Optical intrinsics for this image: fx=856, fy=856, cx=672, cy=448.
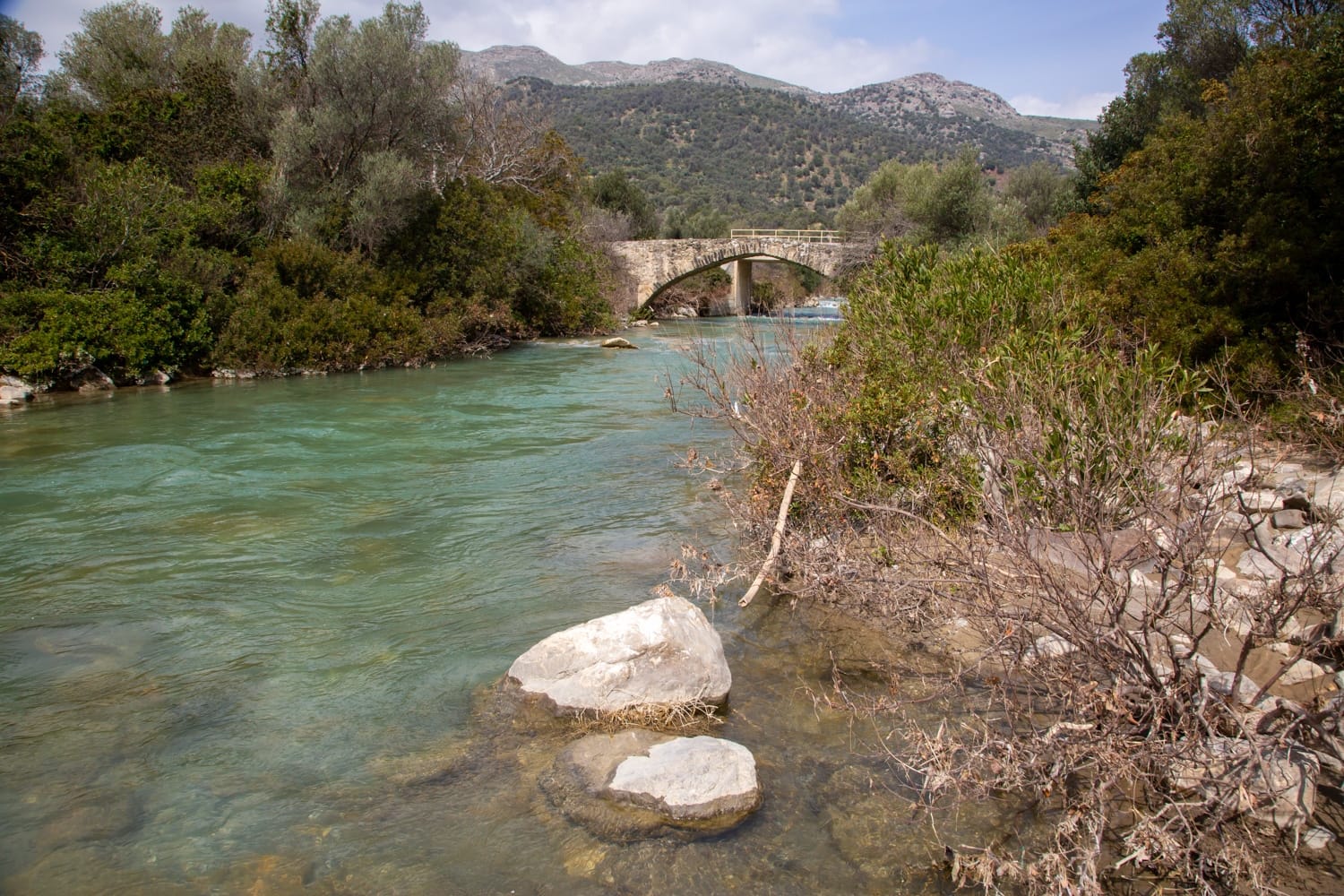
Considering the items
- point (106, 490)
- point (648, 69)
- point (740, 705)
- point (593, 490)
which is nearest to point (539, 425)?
point (593, 490)

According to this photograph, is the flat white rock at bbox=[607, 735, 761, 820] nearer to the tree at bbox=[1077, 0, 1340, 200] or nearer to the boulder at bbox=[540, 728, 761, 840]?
the boulder at bbox=[540, 728, 761, 840]

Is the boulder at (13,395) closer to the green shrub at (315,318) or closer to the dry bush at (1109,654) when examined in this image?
the green shrub at (315,318)

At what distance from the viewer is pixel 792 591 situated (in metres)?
6.63

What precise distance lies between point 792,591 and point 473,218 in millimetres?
23095

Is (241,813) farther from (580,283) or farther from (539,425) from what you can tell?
(580,283)

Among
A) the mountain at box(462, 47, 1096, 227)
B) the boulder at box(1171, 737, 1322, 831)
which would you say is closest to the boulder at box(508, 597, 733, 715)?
the boulder at box(1171, 737, 1322, 831)

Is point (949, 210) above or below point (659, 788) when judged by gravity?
above

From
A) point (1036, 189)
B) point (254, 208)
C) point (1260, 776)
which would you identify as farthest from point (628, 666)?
point (1036, 189)

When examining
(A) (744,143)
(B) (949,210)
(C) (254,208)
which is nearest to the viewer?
(C) (254,208)

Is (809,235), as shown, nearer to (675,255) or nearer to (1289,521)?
(675,255)

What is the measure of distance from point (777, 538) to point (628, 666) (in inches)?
80.2

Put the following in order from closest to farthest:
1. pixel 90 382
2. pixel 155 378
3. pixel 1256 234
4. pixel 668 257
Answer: pixel 1256 234, pixel 90 382, pixel 155 378, pixel 668 257

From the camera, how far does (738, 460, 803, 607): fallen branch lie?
6.52m

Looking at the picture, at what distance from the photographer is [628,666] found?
5223 mm
